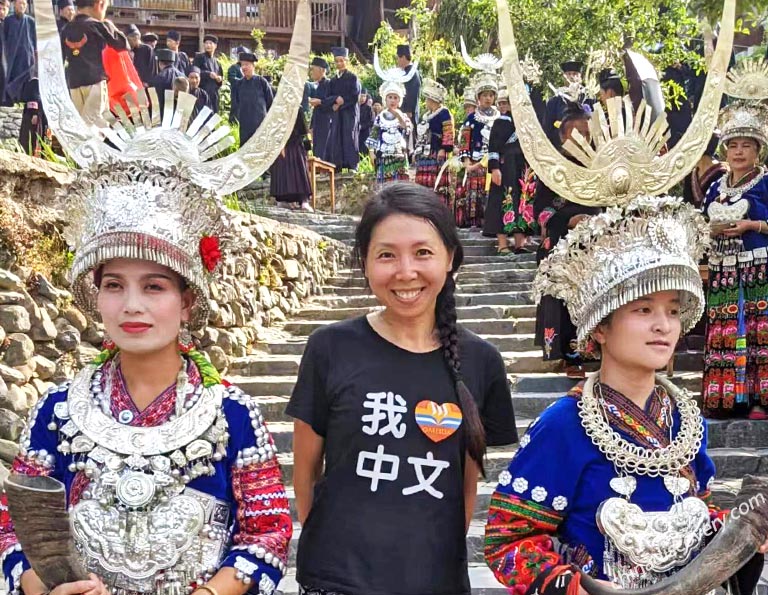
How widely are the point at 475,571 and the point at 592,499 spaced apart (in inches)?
101

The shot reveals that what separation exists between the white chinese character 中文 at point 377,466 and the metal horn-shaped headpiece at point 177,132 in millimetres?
792

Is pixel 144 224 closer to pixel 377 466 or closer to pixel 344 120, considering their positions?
pixel 377 466

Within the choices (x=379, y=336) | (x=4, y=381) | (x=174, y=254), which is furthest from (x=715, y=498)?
(x=4, y=381)

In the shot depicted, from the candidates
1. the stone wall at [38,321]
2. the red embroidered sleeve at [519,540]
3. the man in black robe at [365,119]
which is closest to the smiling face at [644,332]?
the red embroidered sleeve at [519,540]

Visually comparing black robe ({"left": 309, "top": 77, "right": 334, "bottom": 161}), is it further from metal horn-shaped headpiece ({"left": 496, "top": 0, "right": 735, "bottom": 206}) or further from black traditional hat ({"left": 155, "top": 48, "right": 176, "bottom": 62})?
metal horn-shaped headpiece ({"left": 496, "top": 0, "right": 735, "bottom": 206})

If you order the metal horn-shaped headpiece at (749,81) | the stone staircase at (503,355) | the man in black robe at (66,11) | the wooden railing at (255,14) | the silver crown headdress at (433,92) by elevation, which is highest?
the wooden railing at (255,14)

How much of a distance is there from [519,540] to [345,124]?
1483cm

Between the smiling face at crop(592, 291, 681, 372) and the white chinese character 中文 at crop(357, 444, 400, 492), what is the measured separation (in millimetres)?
623

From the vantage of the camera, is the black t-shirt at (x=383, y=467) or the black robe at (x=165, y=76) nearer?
the black t-shirt at (x=383, y=467)

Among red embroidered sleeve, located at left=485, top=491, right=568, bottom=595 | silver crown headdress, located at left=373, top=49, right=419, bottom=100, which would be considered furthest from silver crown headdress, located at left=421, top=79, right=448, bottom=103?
red embroidered sleeve, located at left=485, top=491, right=568, bottom=595

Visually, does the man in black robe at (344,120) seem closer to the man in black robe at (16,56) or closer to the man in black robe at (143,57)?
the man in black robe at (143,57)

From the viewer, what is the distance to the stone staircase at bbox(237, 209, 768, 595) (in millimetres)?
5551

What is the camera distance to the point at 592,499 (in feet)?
7.44

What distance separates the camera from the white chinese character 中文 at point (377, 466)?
7.57ft
